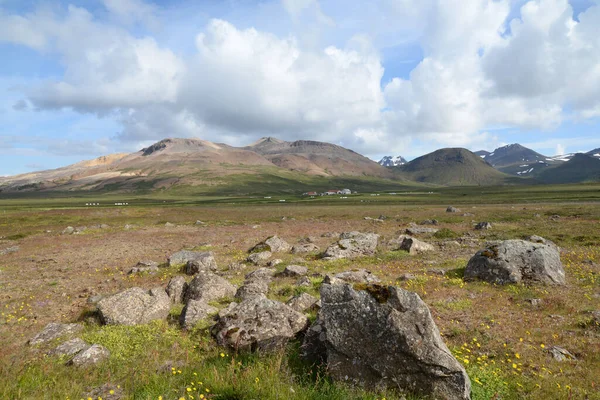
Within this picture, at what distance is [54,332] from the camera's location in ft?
41.6

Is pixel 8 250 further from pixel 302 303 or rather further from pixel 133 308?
pixel 302 303

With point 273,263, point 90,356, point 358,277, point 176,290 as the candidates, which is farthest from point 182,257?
point 90,356

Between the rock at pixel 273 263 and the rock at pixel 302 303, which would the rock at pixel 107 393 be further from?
the rock at pixel 273 263

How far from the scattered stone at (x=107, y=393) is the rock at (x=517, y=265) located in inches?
739

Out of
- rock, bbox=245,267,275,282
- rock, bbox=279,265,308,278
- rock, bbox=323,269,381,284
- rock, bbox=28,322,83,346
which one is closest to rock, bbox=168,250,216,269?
rock, bbox=245,267,275,282

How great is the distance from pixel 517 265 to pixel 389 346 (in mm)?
14872

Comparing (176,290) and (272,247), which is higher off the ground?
(176,290)

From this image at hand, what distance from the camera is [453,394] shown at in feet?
25.5

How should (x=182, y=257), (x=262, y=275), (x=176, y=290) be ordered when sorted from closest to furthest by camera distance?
(x=176, y=290)
(x=262, y=275)
(x=182, y=257)

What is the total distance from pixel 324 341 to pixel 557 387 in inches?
243

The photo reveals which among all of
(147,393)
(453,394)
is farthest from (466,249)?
(147,393)

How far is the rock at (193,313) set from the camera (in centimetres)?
1306

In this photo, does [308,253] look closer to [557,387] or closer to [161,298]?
[161,298]

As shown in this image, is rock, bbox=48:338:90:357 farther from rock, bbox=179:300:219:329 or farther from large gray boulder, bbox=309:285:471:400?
large gray boulder, bbox=309:285:471:400
